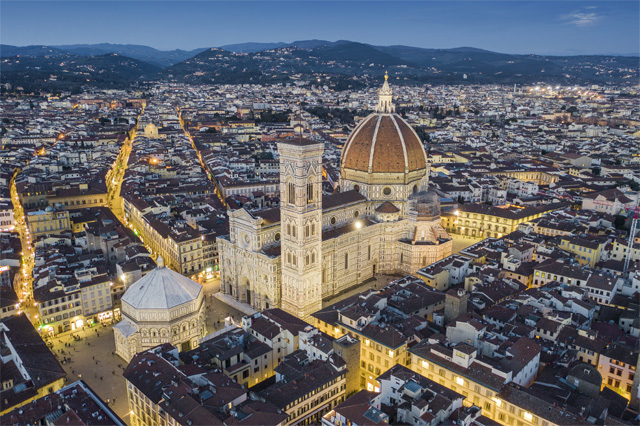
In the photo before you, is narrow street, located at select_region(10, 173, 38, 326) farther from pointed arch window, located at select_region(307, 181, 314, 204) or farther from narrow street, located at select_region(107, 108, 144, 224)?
pointed arch window, located at select_region(307, 181, 314, 204)

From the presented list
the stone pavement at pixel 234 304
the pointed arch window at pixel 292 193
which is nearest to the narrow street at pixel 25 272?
the stone pavement at pixel 234 304

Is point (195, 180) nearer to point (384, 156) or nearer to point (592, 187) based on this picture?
point (384, 156)

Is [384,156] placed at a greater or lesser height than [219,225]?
greater

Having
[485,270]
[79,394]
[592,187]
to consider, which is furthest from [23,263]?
[592,187]

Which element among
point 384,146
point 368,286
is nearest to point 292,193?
point 368,286

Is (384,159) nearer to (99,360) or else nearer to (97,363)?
(99,360)

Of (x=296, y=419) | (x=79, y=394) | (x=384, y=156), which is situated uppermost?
(x=384, y=156)

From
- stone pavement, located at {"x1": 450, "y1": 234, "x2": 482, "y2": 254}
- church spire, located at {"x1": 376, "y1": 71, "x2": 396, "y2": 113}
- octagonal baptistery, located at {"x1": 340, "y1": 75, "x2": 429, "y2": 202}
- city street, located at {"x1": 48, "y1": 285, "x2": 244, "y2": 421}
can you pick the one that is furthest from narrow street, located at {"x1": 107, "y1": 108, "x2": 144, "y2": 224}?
stone pavement, located at {"x1": 450, "y1": 234, "x2": 482, "y2": 254}
